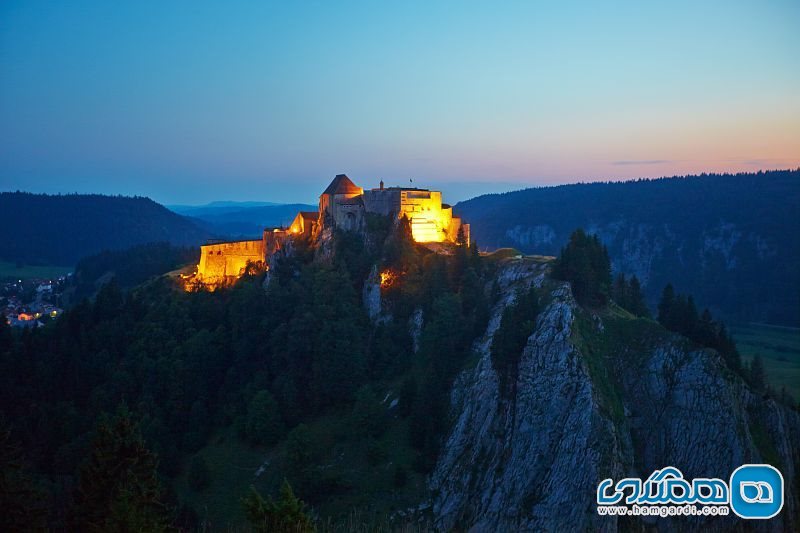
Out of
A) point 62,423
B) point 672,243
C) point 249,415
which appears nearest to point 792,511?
point 249,415

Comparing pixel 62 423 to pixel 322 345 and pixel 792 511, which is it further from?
pixel 792 511

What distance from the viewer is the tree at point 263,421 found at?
58.0m

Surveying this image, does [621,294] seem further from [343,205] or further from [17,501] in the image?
[17,501]

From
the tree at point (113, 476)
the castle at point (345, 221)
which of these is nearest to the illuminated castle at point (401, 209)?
the castle at point (345, 221)

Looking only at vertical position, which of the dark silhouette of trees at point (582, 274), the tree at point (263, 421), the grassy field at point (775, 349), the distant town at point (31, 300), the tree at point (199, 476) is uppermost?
the dark silhouette of trees at point (582, 274)

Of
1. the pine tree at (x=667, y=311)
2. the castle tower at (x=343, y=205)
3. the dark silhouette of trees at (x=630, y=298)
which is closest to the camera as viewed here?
the pine tree at (x=667, y=311)

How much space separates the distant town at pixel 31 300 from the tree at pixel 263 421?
229ft

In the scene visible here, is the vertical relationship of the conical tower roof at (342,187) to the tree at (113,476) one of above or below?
above

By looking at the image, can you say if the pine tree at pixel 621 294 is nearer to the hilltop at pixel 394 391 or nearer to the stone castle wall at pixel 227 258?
the hilltop at pixel 394 391

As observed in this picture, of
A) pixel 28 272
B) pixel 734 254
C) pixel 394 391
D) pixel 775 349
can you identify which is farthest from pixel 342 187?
pixel 28 272

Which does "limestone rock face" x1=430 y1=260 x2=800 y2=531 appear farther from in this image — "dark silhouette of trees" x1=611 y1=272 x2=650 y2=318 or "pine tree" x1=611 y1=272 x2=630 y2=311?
"dark silhouette of trees" x1=611 y1=272 x2=650 y2=318

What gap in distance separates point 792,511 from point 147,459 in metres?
39.0

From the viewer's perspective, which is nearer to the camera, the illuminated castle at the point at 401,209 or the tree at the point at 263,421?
the tree at the point at 263,421

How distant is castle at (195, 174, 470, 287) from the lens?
2810 inches
